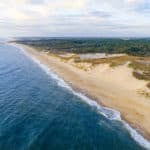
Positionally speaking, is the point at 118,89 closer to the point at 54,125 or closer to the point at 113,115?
the point at 113,115

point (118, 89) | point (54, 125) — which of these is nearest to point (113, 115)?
point (54, 125)

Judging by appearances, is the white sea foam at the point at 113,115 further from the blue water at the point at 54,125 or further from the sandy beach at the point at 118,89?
the sandy beach at the point at 118,89

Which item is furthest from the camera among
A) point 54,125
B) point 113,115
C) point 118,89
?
point 118,89

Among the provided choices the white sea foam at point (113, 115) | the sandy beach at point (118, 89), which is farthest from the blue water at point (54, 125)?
the sandy beach at point (118, 89)

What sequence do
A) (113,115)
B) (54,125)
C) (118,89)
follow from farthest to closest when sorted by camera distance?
(118,89) → (113,115) → (54,125)

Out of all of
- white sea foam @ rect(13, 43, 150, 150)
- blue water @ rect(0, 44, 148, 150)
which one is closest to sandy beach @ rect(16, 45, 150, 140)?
white sea foam @ rect(13, 43, 150, 150)
